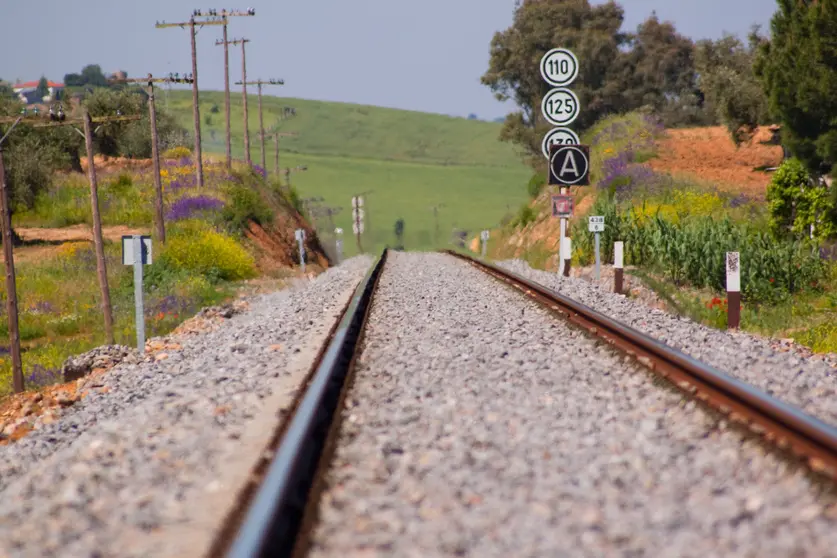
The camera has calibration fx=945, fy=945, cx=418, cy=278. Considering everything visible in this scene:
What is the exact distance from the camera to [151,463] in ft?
17.0

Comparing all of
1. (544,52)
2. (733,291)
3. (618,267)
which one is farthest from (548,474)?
(544,52)

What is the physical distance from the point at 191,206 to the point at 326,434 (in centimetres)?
3554

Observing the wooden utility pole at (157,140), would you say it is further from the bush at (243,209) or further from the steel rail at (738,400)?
the steel rail at (738,400)

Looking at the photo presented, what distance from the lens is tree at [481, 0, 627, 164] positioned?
188 ft

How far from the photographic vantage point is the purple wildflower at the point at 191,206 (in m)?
38.8

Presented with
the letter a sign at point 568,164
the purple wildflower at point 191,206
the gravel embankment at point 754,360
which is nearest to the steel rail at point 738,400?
the gravel embankment at point 754,360

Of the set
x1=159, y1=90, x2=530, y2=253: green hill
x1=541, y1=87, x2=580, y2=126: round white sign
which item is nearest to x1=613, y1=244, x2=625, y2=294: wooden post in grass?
x1=541, y1=87, x2=580, y2=126: round white sign

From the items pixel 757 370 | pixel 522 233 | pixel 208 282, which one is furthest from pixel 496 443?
pixel 522 233

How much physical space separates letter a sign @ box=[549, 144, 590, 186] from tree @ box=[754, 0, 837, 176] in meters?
5.49

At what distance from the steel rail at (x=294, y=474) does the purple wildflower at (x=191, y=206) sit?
32.3 meters

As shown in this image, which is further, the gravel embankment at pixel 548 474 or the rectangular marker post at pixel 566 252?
the rectangular marker post at pixel 566 252

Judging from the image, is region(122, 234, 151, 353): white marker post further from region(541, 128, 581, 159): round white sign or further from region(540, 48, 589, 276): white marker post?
region(541, 128, 581, 159): round white sign

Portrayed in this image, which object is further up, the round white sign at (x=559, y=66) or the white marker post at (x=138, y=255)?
the round white sign at (x=559, y=66)

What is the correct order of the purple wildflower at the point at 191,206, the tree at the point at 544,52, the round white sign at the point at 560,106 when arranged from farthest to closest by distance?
1. the tree at the point at 544,52
2. the purple wildflower at the point at 191,206
3. the round white sign at the point at 560,106
